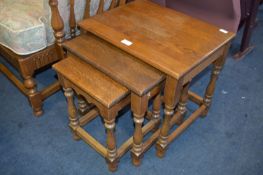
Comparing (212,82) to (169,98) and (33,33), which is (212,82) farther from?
(33,33)

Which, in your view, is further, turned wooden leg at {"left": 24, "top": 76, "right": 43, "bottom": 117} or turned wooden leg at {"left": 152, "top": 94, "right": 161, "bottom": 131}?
turned wooden leg at {"left": 24, "top": 76, "right": 43, "bottom": 117}

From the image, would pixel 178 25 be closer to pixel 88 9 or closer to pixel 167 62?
pixel 167 62

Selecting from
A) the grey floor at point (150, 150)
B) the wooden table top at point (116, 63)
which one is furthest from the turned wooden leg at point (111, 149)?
the wooden table top at point (116, 63)

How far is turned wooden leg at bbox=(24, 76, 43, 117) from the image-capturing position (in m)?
1.52

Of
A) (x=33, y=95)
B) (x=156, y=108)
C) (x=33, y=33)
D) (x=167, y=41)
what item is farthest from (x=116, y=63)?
(x=33, y=95)

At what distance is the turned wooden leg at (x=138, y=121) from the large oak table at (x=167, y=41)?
0.11 m

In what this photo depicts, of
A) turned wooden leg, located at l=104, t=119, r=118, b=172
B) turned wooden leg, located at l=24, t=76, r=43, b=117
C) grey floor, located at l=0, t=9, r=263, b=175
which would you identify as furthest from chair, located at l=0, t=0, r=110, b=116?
turned wooden leg, located at l=104, t=119, r=118, b=172

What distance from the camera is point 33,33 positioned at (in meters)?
1.39

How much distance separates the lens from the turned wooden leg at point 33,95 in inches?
59.9

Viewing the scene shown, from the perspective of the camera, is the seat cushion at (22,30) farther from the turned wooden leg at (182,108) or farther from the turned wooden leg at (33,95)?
the turned wooden leg at (182,108)

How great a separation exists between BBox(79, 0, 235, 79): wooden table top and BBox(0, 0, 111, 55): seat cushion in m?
0.19

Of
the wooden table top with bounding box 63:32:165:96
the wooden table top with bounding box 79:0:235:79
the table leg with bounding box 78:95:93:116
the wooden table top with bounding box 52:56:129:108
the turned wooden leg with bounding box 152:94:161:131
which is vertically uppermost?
the wooden table top with bounding box 79:0:235:79

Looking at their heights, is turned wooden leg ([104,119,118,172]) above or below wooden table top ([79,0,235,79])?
below

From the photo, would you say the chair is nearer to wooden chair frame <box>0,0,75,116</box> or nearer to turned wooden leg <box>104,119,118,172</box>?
wooden chair frame <box>0,0,75,116</box>
